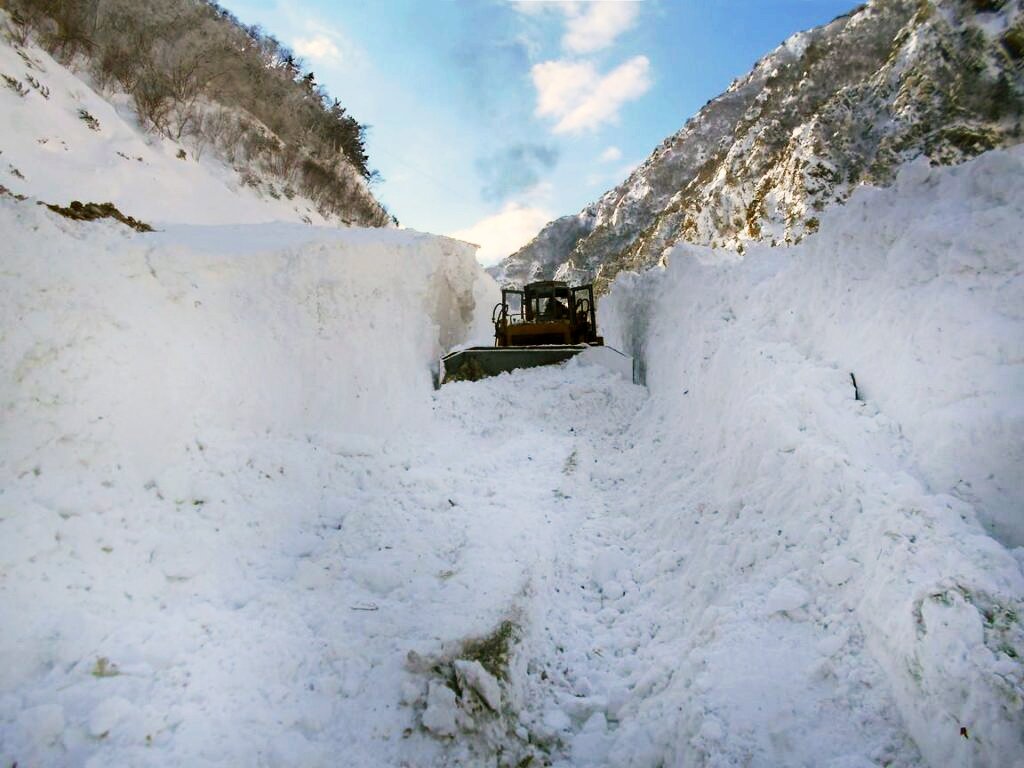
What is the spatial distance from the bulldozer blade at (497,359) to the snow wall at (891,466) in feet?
17.6

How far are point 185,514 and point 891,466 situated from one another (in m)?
5.37

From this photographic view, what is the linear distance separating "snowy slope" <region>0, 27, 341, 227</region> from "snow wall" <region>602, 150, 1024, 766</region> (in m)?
10.4

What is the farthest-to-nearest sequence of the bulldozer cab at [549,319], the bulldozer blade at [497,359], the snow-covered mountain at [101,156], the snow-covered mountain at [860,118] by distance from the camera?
the snow-covered mountain at [860,118] → the bulldozer cab at [549,319] → the bulldozer blade at [497,359] → the snow-covered mountain at [101,156]

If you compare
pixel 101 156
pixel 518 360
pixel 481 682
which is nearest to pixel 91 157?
pixel 101 156

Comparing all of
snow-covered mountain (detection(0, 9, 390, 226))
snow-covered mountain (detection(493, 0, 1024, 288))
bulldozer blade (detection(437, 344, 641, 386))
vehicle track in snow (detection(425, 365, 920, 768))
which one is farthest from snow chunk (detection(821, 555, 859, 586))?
snow-covered mountain (detection(493, 0, 1024, 288))

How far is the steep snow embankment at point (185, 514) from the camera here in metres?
3.12

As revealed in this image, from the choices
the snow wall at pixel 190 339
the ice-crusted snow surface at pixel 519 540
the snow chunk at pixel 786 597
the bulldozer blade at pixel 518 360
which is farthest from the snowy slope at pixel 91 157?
the snow chunk at pixel 786 597

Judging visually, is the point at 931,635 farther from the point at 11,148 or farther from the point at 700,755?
the point at 11,148

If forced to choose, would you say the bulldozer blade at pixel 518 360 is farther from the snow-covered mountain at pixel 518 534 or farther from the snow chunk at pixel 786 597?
the snow chunk at pixel 786 597

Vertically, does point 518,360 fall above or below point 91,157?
below

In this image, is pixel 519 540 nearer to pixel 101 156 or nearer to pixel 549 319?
pixel 549 319

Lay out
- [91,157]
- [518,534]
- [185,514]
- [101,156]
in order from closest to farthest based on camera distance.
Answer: [185,514] → [518,534] → [91,157] → [101,156]

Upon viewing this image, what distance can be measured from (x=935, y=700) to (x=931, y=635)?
0.30m

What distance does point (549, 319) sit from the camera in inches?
593
